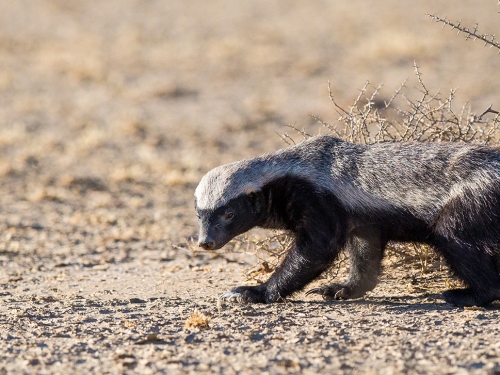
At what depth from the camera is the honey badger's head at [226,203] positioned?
216 inches

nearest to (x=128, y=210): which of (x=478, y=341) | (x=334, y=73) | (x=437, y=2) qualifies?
(x=478, y=341)

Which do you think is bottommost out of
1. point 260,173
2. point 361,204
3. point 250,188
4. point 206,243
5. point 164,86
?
point 206,243

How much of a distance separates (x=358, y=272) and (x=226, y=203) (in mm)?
1134

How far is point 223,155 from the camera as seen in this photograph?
514 inches

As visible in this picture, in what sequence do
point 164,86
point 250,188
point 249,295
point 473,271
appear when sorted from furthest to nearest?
point 164,86
point 249,295
point 250,188
point 473,271

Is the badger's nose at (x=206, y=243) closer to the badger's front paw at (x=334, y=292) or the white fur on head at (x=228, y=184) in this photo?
the white fur on head at (x=228, y=184)

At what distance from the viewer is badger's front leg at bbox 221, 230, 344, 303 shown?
5.45m

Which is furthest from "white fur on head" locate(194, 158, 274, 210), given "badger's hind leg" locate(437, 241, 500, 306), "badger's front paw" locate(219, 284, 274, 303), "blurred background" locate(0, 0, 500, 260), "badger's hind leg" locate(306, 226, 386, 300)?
"blurred background" locate(0, 0, 500, 260)

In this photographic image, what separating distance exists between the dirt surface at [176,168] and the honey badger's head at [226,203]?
1.60 feet

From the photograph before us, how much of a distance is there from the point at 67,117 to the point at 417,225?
10.6 metres

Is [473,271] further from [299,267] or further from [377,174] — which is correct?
[299,267]

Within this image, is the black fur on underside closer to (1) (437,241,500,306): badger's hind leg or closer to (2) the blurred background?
(1) (437,241,500,306): badger's hind leg

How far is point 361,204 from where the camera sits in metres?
5.46

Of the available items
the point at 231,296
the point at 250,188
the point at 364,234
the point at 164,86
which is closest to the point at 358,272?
the point at 364,234
